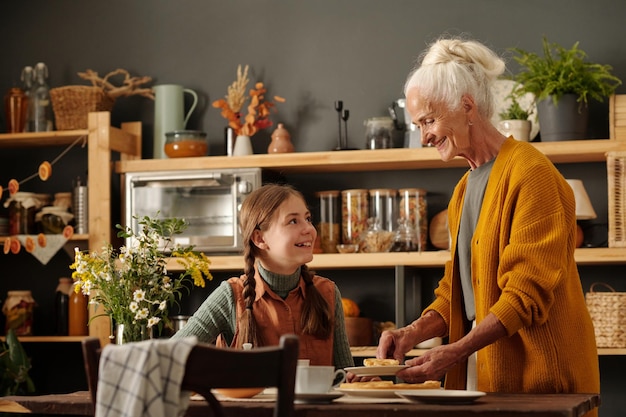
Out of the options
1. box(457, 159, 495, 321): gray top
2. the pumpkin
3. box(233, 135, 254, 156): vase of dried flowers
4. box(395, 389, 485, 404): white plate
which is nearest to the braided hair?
box(457, 159, 495, 321): gray top

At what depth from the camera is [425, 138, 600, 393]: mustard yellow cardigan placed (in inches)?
86.4

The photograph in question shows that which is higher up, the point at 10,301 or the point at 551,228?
the point at 551,228

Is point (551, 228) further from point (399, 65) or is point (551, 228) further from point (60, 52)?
point (60, 52)

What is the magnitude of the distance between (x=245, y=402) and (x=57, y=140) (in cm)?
325

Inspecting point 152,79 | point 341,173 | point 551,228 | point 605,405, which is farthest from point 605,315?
point 152,79

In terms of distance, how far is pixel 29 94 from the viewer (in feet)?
16.1

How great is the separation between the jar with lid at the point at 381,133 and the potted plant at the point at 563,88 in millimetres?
588

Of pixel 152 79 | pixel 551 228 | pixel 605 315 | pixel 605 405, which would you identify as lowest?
pixel 605 405

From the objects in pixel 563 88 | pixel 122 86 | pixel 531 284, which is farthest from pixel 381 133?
pixel 531 284

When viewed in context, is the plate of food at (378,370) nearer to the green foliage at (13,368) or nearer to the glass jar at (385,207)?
the glass jar at (385,207)

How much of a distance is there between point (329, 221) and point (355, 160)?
0.31 metres

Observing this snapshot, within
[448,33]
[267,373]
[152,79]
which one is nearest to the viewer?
[267,373]

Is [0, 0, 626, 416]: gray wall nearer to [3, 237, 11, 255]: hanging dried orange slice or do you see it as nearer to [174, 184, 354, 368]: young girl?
[3, 237, 11, 255]: hanging dried orange slice

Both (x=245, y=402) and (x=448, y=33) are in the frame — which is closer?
(x=245, y=402)
